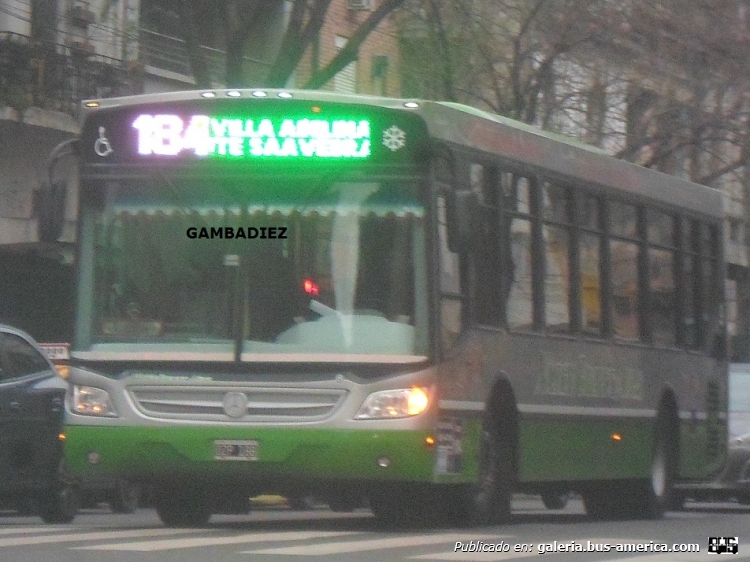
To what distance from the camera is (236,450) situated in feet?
39.7

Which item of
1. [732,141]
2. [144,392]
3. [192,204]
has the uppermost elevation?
[732,141]

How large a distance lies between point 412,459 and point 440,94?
1477cm

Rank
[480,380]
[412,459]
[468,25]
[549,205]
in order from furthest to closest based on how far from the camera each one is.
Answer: [468,25] < [549,205] < [480,380] < [412,459]

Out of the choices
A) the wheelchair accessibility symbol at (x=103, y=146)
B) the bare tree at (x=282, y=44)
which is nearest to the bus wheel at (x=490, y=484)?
the wheelchair accessibility symbol at (x=103, y=146)

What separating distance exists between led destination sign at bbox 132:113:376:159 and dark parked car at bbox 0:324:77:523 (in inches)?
137

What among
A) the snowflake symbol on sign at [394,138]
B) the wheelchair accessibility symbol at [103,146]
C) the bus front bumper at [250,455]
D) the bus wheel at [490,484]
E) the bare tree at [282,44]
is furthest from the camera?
the bare tree at [282,44]

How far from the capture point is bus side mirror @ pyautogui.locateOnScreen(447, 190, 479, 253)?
12.1 metres

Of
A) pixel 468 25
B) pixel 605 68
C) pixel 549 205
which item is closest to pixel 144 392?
pixel 549 205

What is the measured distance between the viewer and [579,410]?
1476 centimetres

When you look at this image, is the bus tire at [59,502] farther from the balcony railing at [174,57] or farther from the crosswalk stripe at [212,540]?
the balcony railing at [174,57]

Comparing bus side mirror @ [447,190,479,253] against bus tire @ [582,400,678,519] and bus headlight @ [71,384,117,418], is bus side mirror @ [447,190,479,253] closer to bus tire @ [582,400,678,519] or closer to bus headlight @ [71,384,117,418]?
bus headlight @ [71,384,117,418]

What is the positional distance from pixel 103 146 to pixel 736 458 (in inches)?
366

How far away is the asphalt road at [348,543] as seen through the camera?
34.0 ft

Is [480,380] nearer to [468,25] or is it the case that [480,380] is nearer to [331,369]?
[331,369]
